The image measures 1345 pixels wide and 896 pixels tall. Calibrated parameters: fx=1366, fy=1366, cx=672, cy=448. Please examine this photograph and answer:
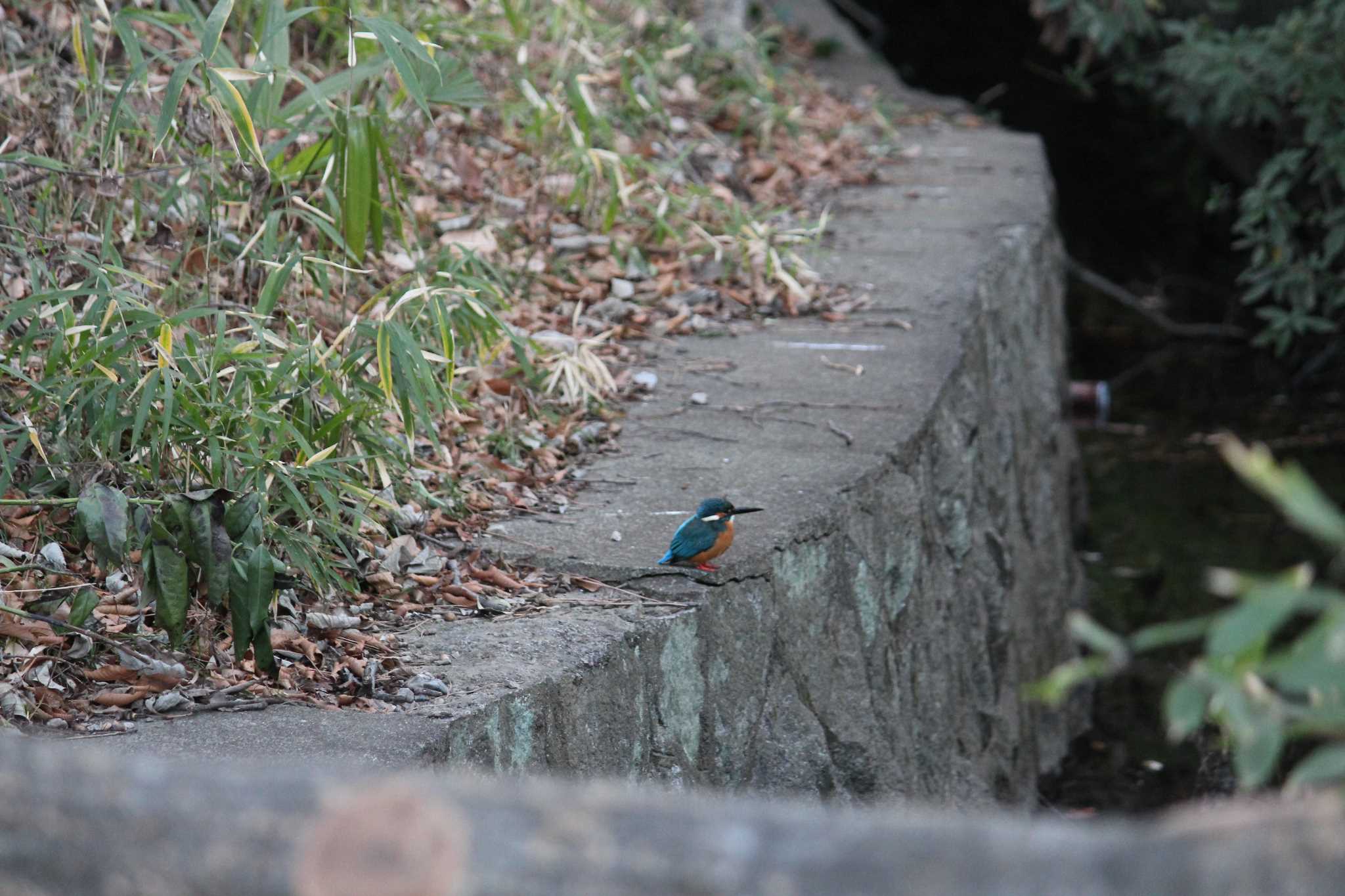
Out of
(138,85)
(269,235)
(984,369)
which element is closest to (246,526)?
(269,235)

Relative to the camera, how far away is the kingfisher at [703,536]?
8.00ft

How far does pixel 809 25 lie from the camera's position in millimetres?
8031

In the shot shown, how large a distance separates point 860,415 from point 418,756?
172cm

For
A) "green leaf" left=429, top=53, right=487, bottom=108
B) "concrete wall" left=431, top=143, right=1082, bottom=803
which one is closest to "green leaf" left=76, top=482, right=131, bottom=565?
"concrete wall" left=431, top=143, right=1082, bottom=803

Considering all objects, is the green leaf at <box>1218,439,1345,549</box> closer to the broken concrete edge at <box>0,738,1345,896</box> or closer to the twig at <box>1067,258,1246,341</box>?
the broken concrete edge at <box>0,738,1345,896</box>

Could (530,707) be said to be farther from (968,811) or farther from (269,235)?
(968,811)

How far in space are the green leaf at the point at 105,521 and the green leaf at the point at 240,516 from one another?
0.14 meters

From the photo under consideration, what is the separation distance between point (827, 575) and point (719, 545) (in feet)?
1.62

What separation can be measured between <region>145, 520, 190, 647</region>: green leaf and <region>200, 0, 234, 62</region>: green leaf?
1.01 meters

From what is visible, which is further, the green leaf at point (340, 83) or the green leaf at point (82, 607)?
the green leaf at point (340, 83)

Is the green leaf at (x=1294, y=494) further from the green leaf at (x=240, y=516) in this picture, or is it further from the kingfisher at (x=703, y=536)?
the kingfisher at (x=703, y=536)

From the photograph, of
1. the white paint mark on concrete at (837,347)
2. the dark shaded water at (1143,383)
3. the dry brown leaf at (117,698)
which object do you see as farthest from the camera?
the dark shaded water at (1143,383)

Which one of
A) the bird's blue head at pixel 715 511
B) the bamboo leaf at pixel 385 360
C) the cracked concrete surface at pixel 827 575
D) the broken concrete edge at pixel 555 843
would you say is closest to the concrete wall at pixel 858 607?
the cracked concrete surface at pixel 827 575

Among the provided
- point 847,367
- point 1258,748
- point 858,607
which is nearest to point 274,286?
point 858,607
